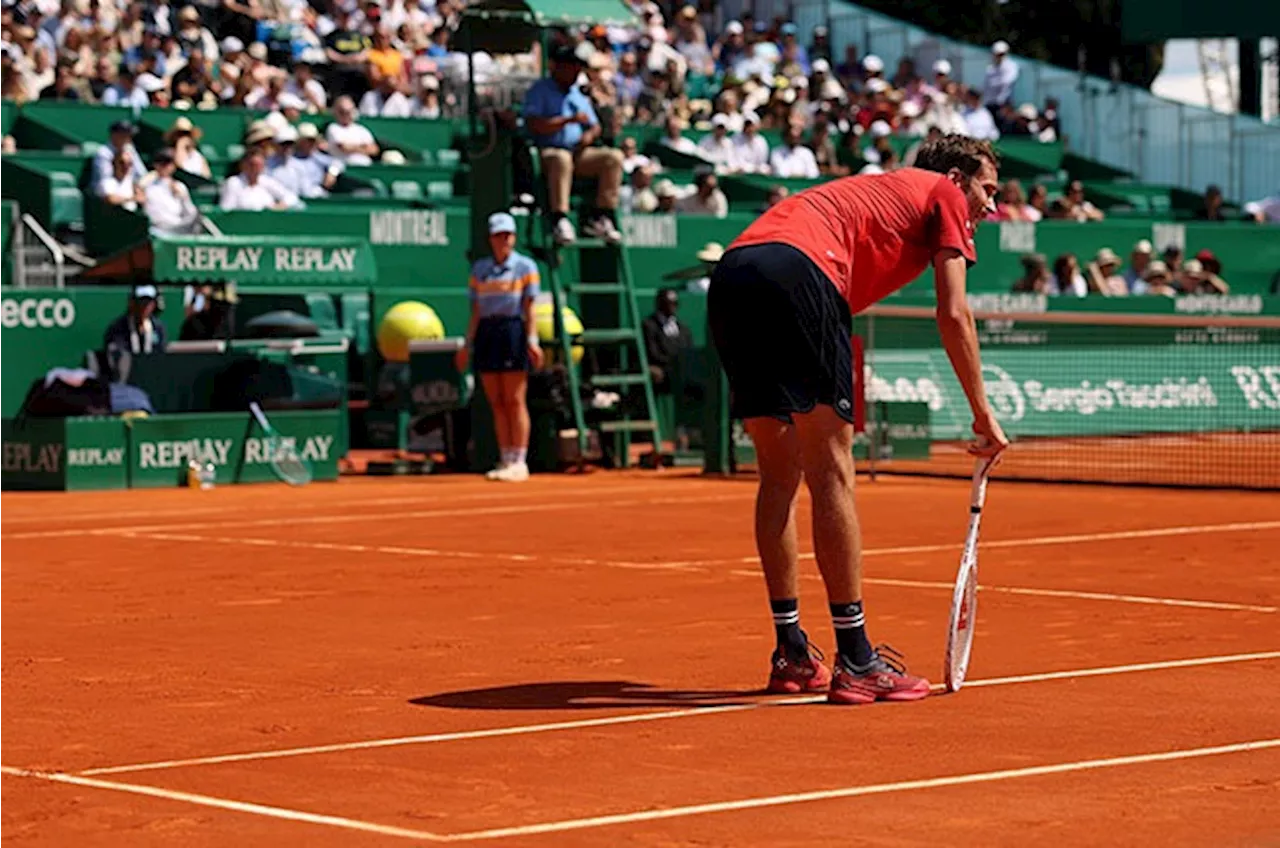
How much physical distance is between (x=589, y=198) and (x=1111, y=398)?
5996 mm

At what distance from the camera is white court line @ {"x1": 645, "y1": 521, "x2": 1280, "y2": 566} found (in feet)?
46.2

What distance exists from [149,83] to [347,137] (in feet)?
7.18

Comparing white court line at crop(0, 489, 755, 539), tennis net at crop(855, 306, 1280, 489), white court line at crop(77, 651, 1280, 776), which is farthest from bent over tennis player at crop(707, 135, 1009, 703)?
tennis net at crop(855, 306, 1280, 489)

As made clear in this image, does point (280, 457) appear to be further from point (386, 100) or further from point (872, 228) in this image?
point (872, 228)

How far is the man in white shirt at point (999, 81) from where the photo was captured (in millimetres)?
38531

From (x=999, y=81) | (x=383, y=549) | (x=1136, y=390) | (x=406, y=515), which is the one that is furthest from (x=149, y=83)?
(x=999, y=81)

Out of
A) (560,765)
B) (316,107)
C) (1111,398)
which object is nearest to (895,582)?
(560,765)

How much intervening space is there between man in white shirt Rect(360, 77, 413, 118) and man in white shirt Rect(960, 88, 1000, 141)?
361 inches

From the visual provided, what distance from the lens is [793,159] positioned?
3159cm

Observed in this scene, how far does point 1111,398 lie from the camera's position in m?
26.0

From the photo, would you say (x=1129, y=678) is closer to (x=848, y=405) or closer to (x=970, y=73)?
(x=848, y=405)

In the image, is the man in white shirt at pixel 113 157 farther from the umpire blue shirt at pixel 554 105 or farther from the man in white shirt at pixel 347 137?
the umpire blue shirt at pixel 554 105

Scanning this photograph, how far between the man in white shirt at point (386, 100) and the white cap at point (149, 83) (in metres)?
2.72

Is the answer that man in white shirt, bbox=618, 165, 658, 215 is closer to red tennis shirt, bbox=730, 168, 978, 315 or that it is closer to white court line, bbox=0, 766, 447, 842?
red tennis shirt, bbox=730, 168, 978, 315
